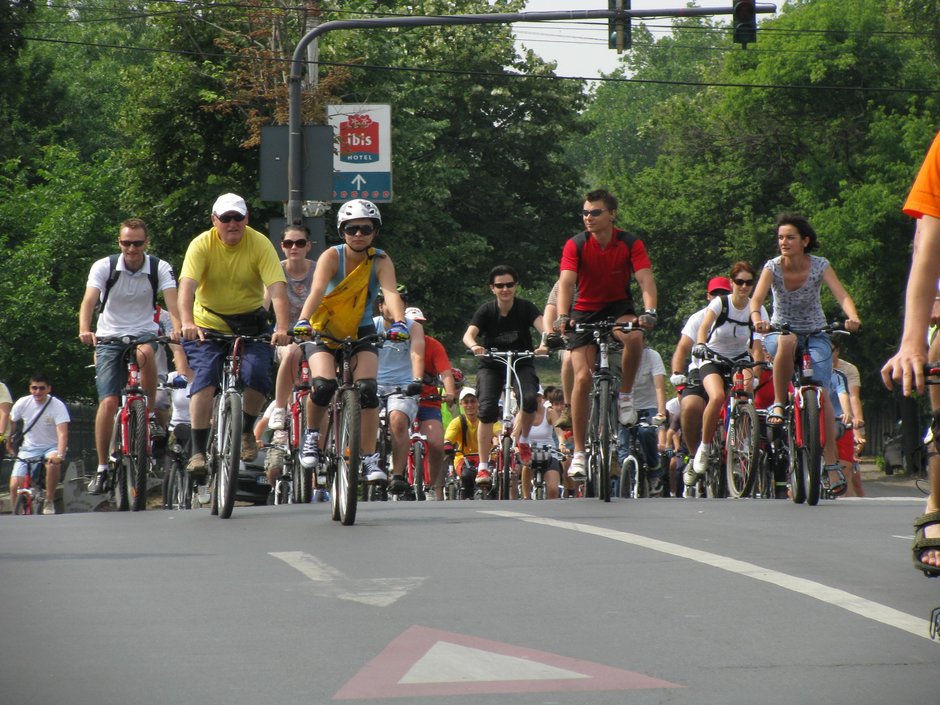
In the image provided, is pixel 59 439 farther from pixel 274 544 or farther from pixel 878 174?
pixel 878 174

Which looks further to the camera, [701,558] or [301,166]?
[301,166]

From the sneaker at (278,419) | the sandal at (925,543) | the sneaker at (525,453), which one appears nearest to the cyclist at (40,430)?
the sneaker at (525,453)

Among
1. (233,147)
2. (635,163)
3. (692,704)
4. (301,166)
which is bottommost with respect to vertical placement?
(692,704)

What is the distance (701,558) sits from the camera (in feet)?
27.1

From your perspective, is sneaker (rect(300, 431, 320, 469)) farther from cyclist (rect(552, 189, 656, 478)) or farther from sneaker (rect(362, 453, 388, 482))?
cyclist (rect(552, 189, 656, 478))

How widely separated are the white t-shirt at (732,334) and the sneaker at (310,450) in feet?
15.8

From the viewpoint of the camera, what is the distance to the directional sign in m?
5.31

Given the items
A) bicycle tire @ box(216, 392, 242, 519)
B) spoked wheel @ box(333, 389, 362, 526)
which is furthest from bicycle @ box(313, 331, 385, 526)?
bicycle tire @ box(216, 392, 242, 519)

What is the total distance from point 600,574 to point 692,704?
2638 mm

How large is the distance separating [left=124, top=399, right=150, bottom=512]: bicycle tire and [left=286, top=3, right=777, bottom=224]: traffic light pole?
6714mm

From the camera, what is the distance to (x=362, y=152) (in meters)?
23.3

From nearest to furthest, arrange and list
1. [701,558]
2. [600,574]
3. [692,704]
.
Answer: [692,704]
[600,574]
[701,558]

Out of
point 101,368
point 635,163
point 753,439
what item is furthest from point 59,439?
point 635,163

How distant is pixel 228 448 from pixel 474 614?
4.67m
